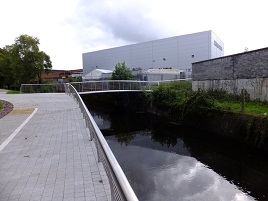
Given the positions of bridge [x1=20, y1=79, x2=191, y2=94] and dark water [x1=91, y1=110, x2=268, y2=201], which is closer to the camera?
dark water [x1=91, y1=110, x2=268, y2=201]

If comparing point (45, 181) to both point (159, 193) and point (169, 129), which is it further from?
point (169, 129)

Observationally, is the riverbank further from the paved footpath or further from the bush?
the paved footpath

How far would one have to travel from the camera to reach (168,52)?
58.0 m

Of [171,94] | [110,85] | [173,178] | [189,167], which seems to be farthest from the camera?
[110,85]

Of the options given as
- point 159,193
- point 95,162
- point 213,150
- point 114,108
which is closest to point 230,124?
point 213,150

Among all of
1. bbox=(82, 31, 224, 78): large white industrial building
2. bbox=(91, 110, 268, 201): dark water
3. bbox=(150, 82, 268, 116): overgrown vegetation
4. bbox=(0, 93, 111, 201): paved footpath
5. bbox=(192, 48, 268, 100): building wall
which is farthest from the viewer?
bbox=(82, 31, 224, 78): large white industrial building

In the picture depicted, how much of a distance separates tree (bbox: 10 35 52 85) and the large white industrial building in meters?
30.3

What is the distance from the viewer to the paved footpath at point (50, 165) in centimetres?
447

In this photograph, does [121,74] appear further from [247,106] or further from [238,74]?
[247,106]

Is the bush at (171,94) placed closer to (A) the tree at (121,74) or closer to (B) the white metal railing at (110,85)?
(B) the white metal railing at (110,85)

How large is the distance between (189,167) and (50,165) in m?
7.33

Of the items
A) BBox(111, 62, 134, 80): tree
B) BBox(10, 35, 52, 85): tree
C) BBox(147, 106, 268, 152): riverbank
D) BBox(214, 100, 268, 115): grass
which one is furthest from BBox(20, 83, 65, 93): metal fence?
A: BBox(214, 100, 268, 115): grass

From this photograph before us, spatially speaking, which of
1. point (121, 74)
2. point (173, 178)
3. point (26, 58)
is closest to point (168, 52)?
point (121, 74)

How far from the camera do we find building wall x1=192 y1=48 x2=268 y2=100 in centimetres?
1635
